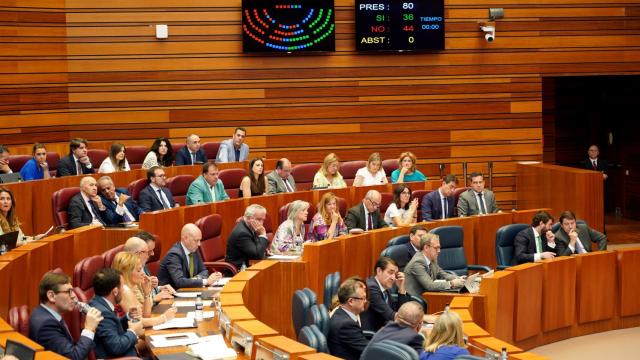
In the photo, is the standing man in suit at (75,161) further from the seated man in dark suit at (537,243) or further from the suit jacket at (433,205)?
the seated man in dark suit at (537,243)

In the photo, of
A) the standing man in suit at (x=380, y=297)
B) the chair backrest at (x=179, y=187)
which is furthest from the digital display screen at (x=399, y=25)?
the standing man in suit at (x=380, y=297)

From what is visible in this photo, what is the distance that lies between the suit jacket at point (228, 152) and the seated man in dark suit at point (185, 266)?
4.43 metres

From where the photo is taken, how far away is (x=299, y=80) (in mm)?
12508

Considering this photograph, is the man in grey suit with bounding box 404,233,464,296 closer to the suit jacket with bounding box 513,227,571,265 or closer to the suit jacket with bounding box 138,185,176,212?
the suit jacket with bounding box 513,227,571,265

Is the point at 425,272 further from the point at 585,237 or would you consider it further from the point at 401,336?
the point at 585,237

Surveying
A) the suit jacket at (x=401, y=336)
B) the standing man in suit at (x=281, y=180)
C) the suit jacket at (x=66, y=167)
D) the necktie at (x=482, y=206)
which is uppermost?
the suit jacket at (x=66, y=167)

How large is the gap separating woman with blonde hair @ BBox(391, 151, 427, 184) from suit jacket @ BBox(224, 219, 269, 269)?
328 cm

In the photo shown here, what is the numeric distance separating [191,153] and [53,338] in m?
6.60

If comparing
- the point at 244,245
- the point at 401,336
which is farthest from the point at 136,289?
the point at 244,245

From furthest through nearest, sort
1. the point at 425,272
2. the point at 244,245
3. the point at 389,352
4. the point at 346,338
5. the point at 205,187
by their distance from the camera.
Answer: the point at 205,187 → the point at 244,245 → the point at 425,272 → the point at 346,338 → the point at 389,352

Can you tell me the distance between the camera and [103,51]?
12.0m

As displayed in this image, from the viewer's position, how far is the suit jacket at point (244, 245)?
7727 mm

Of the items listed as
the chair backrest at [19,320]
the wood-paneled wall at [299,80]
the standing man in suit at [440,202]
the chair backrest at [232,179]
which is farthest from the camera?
the wood-paneled wall at [299,80]

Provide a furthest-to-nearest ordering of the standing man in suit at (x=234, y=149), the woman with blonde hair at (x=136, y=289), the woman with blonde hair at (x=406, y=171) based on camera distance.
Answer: the standing man in suit at (x=234, y=149)
the woman with blonde hair at (x=406, y=171)
the woman with blonde hair at (x=136, y=289)
